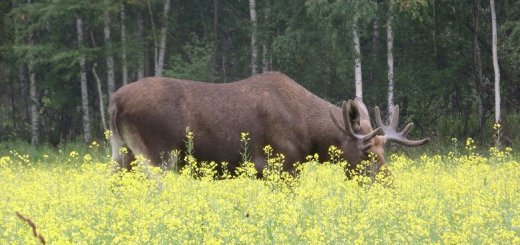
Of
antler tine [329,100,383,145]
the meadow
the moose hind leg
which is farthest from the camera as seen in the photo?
antler tine [329,100,383,145]

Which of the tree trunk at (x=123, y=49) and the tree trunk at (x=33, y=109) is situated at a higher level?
the tree trunk at (x=123, y=49)

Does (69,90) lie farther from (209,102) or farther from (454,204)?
(454,204)

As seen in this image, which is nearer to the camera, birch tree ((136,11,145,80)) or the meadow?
the meadow

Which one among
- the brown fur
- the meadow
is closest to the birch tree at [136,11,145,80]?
the brown fur

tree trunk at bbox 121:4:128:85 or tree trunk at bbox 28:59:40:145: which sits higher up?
tree trunk at bbox 121:4:128:85

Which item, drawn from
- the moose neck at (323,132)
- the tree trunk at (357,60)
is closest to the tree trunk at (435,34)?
the tree trunk at (357,60)

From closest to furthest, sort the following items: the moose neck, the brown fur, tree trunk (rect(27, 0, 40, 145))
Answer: the brown fur
the moose neck
tree trunk (rect(27, 0, 40, 145))

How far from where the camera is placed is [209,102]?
11.5 metres

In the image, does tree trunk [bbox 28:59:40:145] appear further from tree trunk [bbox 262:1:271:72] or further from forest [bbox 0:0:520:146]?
tree trunk [bbox 262:1:271:72]

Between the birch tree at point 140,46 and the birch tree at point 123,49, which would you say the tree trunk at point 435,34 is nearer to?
the birch tree at point 140,46

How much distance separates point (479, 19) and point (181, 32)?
15.4 meters

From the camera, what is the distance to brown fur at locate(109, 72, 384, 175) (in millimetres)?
11109

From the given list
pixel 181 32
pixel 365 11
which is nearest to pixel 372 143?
pixel 365 11

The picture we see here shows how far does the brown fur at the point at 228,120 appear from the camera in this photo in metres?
11.1
